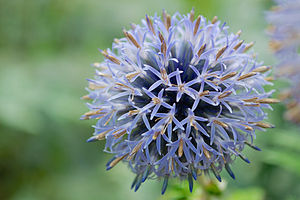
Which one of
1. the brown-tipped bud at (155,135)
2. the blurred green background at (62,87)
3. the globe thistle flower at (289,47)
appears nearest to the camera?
the brown-tipped bud at (155,135)

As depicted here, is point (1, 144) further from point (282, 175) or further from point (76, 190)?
point (282, 175)

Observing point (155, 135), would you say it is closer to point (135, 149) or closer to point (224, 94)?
point (135, 149)

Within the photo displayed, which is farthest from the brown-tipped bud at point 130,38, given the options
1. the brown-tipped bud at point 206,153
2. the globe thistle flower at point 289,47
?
the globe thistle flower at point 289,47

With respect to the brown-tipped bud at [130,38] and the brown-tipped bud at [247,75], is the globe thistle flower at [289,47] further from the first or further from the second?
the brown-tipped bud at [130,38]

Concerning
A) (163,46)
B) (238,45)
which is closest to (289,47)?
(238,45)

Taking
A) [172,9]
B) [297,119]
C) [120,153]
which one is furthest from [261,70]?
[172,9]

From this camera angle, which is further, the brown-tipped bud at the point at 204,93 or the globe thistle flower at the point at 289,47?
the globe thistle flower at the point at 289,47
